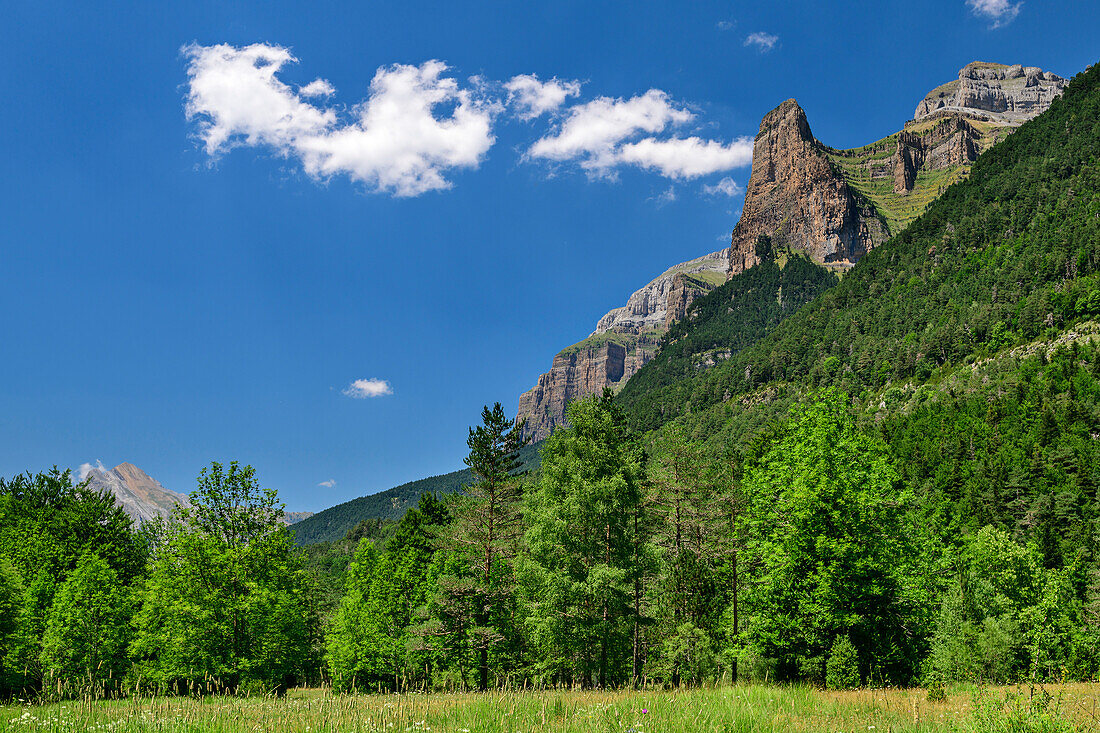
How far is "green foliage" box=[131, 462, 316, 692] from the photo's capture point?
97.0 ft

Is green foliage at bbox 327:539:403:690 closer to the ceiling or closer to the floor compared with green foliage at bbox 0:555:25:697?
closer to the floor

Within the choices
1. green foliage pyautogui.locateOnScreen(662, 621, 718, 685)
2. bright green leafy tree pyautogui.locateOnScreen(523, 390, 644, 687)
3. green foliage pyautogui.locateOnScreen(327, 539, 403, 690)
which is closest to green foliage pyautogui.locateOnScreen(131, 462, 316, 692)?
green foliage pyautogui.locateOnScreen(327, 539, 403, 690)

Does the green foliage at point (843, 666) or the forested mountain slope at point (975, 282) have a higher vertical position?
Answer: the forested mountain slope at point (975, 282)

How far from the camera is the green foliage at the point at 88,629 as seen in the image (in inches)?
1227

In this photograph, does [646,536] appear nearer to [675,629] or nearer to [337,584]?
[675,629]

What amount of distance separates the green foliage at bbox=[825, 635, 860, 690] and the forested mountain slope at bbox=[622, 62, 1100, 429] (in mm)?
131424

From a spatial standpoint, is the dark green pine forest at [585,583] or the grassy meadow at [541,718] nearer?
the grassy meadow at [541,718]

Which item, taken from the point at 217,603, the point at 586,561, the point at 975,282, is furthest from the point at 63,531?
the point at 975,282

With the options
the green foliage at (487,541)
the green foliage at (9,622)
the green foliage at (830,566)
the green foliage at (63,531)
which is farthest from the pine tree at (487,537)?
the green foliage at (63,531)

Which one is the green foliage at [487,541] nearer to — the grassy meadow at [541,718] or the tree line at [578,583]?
the tree line at [578,583]

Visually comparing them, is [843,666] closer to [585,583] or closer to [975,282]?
[585,583]

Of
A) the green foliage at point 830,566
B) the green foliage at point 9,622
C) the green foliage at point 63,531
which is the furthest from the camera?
the green foliage at point 63,531

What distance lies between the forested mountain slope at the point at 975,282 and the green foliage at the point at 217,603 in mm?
138109

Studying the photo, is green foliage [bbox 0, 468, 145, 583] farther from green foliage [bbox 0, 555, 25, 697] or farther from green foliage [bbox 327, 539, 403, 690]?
green foliage [bbox 327, 539, 403, 690]
